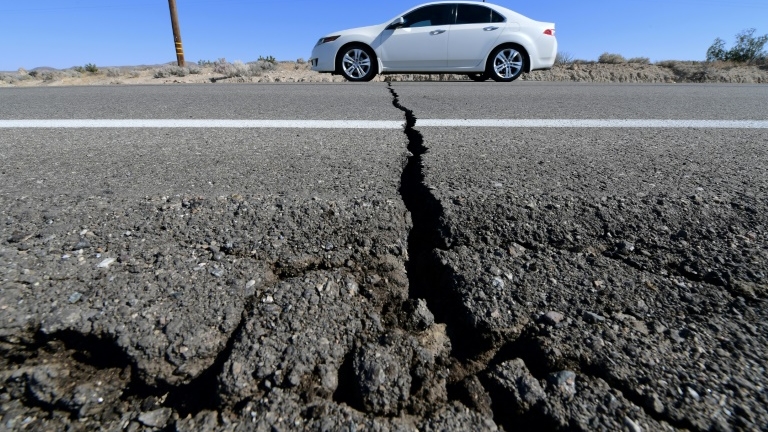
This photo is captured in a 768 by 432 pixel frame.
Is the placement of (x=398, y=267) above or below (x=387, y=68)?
below

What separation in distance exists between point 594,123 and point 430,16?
537 cm

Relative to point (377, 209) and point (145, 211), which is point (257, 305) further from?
point (145, 211)

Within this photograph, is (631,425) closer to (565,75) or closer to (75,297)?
(75,297)

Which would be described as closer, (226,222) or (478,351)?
(478,351)

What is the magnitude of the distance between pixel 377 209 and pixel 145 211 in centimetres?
88

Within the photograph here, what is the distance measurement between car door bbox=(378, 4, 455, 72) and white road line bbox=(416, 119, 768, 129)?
4.87m

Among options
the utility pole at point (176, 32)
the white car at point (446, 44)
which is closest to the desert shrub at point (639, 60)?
the white car at point (446, 44)

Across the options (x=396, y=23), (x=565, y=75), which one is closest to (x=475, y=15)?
(x=396, y=23)

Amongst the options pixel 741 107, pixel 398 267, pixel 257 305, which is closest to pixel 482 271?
pixel 398 267

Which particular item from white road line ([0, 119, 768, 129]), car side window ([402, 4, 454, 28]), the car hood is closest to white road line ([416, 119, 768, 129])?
white road line ([0, 119, 768, 129])

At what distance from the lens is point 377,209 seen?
1.69m

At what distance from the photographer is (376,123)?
3273 mm

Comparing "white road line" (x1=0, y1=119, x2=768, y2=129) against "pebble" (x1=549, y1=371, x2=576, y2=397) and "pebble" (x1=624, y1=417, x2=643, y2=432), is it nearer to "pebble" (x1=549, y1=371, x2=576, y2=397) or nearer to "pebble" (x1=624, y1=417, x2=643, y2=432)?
"pebble" (x1=549, y1=371, x2=576, y2=397)

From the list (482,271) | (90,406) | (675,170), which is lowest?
(90,406)
